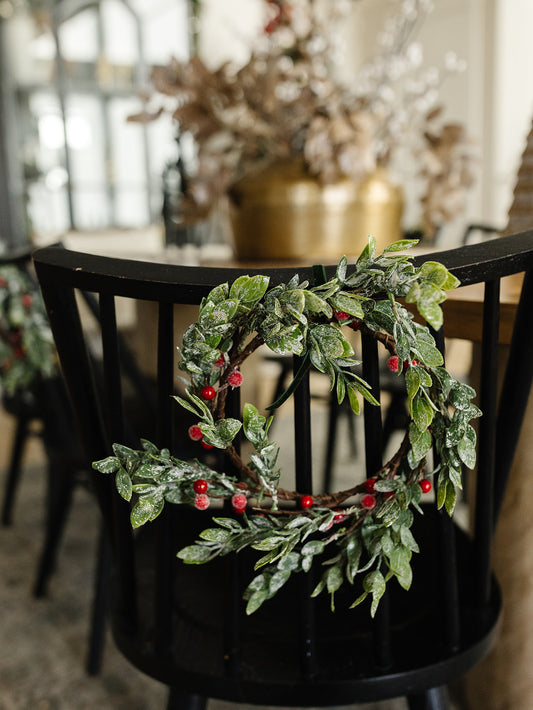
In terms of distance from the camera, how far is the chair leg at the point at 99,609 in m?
1.31

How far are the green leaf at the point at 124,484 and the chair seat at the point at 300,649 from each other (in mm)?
146

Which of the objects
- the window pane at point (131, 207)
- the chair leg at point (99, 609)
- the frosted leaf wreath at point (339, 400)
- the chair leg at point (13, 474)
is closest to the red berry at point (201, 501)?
the frosted leaf wreath at point (339, 400)

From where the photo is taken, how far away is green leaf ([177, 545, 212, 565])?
0.55 meters

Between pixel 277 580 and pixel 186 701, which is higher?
pixel 277 580

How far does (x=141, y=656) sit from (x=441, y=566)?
0.32m

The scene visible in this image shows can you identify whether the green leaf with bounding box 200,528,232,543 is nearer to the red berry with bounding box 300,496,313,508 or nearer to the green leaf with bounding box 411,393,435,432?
the red berry with bounding box 300,496,313,508

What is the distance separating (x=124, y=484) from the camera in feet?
1.69

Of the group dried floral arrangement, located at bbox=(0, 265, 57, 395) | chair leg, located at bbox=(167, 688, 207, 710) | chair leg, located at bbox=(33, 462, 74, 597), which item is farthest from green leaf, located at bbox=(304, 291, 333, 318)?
chair leg, located at bbox=(33, 462, 74, 597)

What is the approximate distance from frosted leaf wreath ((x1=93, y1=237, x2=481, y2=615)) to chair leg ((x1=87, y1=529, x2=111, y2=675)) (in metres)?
0.81

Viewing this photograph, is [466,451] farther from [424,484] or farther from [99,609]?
[99,609]

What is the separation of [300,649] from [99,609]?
0.82 meters

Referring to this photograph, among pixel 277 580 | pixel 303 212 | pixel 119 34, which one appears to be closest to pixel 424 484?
pixel 277 580

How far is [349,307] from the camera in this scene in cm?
46

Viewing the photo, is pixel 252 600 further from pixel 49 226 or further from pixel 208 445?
pixel 49 226
